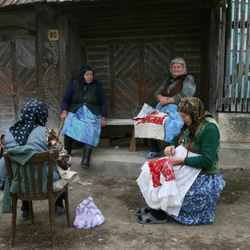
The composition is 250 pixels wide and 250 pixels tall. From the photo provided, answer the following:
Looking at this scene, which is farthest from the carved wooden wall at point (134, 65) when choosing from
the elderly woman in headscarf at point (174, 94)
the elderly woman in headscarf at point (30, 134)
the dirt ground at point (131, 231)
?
the elderly woman in headscarf at point (30, 134)

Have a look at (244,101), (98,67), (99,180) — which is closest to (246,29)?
(244,101)

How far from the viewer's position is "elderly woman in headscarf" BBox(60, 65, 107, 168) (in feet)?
16.4

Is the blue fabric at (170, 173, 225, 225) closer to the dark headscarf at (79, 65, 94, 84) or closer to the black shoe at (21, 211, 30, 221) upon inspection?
the black shoe at (21, 211, 30, 221)

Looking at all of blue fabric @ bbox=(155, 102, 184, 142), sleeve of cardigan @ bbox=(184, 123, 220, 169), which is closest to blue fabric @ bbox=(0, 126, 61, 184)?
sleeve of cardigan @ bbox=(184, 123, 220, 169)

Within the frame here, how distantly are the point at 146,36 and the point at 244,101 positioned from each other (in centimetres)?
234

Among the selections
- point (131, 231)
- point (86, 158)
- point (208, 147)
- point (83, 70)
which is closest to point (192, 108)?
point (208, 147)

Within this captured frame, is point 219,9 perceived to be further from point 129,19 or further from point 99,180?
point 99,180

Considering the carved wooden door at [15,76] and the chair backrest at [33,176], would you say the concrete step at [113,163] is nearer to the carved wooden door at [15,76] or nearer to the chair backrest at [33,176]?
the carved wooden door at [15,76]

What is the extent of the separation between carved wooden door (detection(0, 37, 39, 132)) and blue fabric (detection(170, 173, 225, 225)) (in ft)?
14.1

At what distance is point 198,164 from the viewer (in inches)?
117

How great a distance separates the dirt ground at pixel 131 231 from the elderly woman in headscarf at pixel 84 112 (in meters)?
1.24

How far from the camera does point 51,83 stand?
5586 mm

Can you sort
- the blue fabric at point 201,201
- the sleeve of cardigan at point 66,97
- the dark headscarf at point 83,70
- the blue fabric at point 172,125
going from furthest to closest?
the sleeve of cardigan at point 66,97
the dark headscarf at point 83,70
the blue fabric at point 172,125
the blue fabric at point 201,201

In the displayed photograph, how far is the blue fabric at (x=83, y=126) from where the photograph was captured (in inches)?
197
